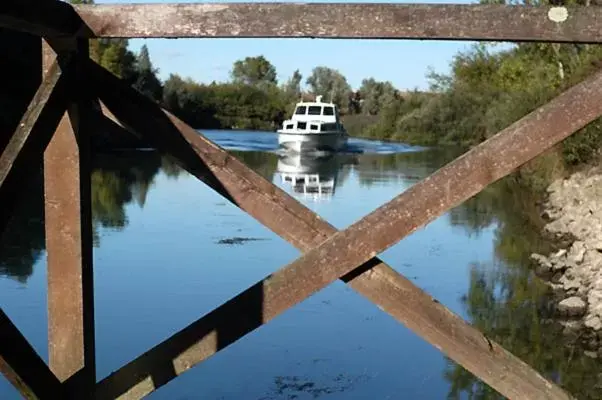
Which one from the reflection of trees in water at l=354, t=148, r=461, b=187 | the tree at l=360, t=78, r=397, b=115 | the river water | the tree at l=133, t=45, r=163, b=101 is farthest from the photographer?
the tree at l=360, t=78, r=397, b=115

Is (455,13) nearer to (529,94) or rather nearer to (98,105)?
(98,105)

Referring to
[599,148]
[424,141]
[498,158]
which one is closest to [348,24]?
[498,158]

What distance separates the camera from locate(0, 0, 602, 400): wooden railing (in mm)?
2197

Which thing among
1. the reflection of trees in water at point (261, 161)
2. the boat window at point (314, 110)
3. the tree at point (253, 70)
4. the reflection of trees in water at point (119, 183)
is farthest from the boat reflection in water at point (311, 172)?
the tree at point (253, 70)

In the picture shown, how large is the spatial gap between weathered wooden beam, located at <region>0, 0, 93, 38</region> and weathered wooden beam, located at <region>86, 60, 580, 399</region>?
5.3 inches

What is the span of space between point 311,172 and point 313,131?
822cm

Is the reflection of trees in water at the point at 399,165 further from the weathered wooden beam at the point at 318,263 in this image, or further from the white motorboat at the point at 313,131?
the weathered wooden beam at the point at 318,263

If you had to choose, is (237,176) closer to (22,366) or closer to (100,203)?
(22,366)

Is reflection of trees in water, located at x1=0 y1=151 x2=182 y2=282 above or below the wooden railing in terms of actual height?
below

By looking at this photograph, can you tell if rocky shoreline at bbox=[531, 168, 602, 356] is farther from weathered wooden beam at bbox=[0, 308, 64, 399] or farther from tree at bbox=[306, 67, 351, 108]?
tree at bbox=[306, 67, 351, 108]

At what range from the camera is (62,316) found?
2.44 meters

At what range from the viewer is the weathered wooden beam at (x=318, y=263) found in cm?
222

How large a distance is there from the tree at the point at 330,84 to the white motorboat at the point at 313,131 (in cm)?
2234

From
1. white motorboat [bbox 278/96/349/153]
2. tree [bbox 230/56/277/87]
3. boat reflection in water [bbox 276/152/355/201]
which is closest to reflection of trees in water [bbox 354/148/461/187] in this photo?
boat reflection in water [bbox 276/152/355/201]
